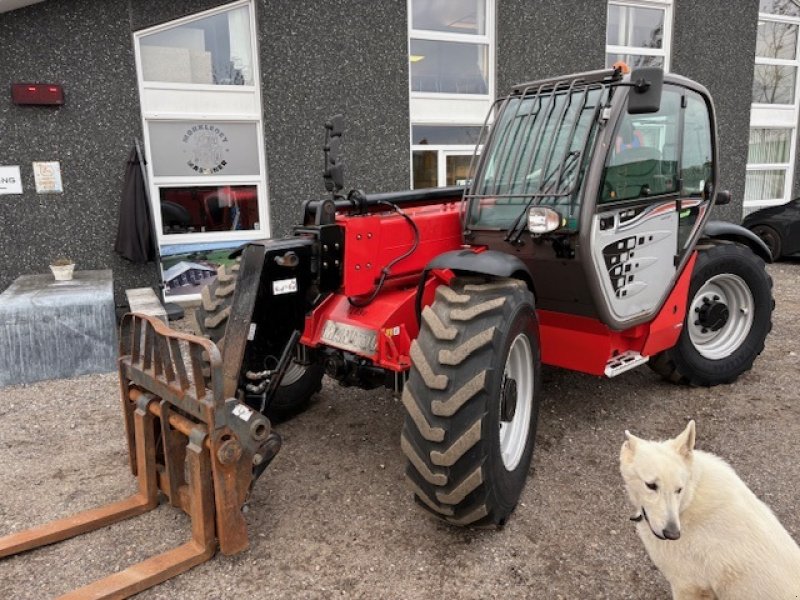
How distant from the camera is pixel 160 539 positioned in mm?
3242

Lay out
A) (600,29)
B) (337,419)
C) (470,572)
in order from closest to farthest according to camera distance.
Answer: (470,572)
(337,419)
(600,29)

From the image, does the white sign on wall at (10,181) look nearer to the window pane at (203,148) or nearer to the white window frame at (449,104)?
the window pane at (203,148)

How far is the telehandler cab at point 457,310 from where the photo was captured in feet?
9.66

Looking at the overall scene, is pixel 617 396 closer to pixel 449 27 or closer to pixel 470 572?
pixel 470 572

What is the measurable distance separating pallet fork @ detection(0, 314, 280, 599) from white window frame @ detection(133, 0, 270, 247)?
5104mm

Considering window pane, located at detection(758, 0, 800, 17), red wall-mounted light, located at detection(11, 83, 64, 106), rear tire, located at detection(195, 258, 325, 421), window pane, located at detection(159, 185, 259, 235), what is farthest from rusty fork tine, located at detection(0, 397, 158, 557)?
window pane, located at detection(758, 0, 800, 17)

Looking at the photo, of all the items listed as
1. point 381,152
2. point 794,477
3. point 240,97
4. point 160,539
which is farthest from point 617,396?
point 240,97

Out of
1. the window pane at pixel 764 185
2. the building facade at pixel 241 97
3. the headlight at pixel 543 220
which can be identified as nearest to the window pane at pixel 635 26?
the building facade at pixel 241 97

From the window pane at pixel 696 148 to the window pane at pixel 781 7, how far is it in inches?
396

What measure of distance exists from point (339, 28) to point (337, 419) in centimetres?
615

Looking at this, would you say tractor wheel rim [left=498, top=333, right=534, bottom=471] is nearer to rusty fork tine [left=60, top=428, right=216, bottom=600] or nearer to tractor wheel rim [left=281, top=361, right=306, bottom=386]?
rusty fork tine [left=60, top=428, right=216, bottom=600]

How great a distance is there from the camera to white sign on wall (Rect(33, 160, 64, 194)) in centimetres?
757

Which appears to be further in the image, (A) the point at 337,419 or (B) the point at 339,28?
(B) the point at 339,28

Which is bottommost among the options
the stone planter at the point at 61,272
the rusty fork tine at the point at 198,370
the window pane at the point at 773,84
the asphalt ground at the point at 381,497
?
the asphalt ground at the point at 381,497
